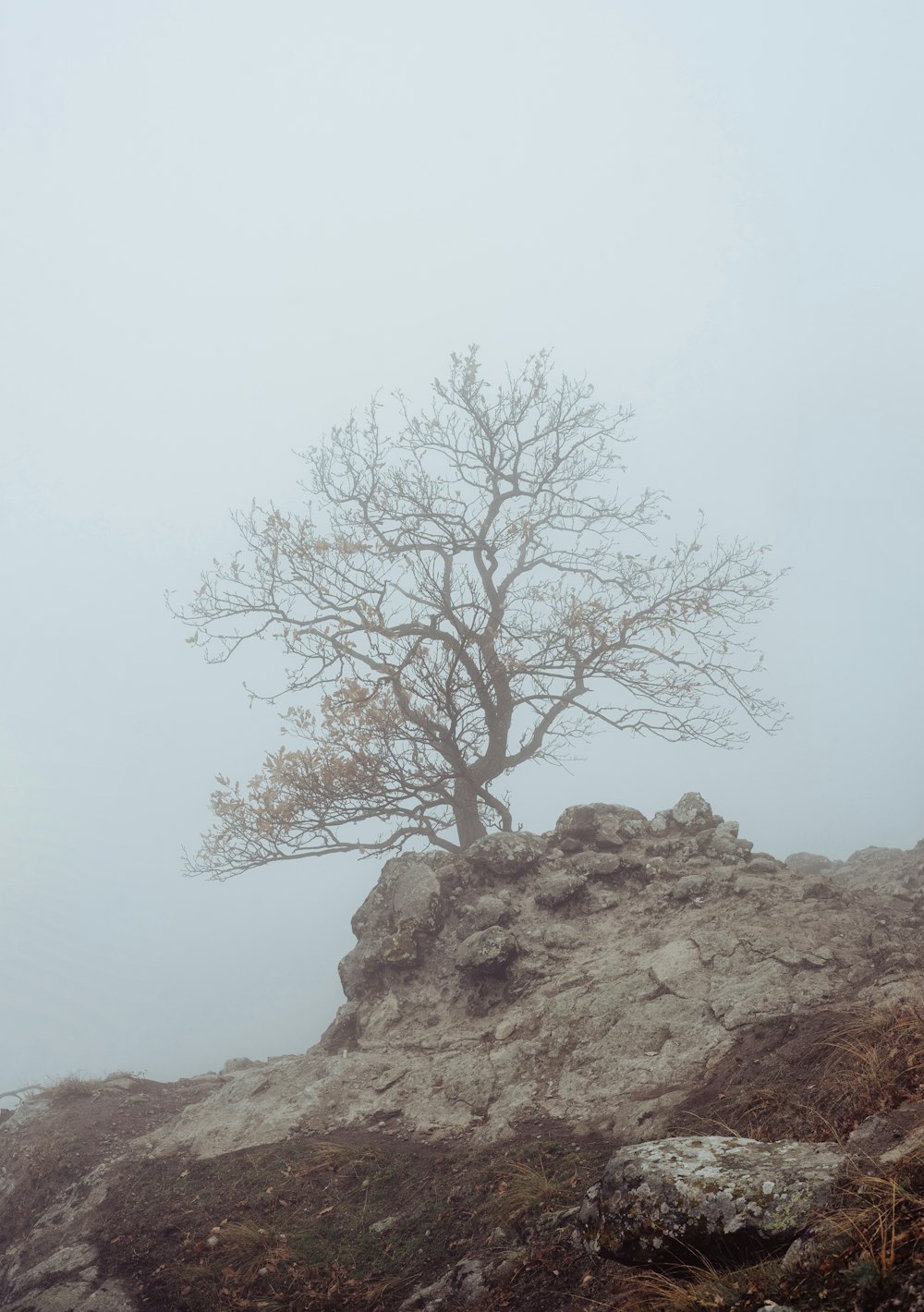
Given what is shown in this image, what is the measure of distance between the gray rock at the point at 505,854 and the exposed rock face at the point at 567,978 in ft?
0.10

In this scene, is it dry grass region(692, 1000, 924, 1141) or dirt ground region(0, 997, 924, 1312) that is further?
dry grass region(692, 1000, 924, 1141)

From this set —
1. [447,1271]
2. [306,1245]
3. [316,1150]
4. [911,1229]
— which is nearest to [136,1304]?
[306,1245]

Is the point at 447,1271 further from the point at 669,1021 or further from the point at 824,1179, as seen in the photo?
the point at 669,1021

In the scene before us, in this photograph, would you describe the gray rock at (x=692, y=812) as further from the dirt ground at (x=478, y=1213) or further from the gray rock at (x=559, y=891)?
the dirt ground at (x=478, y=1213)

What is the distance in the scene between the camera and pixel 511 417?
56.7 feet

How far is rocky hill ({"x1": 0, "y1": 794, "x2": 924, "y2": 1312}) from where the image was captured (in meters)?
5.07

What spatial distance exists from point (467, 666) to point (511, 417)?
224 inches

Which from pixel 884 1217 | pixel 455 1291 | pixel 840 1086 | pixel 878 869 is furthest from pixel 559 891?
pixel 884 1217

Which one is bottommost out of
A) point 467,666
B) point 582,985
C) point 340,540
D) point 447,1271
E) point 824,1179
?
point 447,1271

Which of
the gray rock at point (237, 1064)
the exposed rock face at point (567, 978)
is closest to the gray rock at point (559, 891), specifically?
the exposed rock face at point (567, 978)

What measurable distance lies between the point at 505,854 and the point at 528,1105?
15.9 feet

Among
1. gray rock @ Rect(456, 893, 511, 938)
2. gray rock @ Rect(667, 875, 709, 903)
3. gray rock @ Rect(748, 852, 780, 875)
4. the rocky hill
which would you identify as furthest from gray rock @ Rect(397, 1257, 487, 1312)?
gray rock @ Rect(748, 852, 780, 875)

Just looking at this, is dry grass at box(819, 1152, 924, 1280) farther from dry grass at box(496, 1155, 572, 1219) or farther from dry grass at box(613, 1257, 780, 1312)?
dry grass at box(496, 1155, 572, 1219)

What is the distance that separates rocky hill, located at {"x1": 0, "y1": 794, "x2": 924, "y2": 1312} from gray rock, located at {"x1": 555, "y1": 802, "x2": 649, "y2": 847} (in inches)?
2.0
